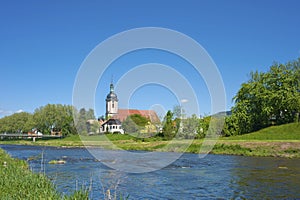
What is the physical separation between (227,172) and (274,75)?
5250 centimetres

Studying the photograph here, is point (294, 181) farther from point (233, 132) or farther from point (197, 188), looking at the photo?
point (233, 132)

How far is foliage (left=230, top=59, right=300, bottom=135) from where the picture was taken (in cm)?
6844

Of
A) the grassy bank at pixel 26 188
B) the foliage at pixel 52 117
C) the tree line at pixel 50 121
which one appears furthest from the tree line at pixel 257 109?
the grassy bank at pixel 26 188

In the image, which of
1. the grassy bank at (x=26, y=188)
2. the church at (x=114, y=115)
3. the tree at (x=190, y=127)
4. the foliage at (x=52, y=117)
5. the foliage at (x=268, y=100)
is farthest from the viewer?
the church at (x=114, y=115)

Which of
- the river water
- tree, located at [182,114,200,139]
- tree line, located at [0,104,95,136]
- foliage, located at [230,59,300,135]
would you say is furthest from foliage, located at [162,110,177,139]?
the river water

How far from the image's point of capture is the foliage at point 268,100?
225ft

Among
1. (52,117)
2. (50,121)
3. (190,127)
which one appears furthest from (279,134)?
(50,121)

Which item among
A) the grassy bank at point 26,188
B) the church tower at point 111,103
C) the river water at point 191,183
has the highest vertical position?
the church tower at point 111,103

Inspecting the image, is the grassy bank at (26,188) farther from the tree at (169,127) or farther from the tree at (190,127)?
the tree at (190,127)

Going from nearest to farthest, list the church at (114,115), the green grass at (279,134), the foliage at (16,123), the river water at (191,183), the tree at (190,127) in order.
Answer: the river water at (191,183) < the green grass at (279,134) < the tree at (190,127) < the church at (114,115) < the foliage at (16,123)

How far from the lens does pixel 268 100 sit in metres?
70.8

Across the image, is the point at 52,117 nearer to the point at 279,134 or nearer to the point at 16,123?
the point at 16,123

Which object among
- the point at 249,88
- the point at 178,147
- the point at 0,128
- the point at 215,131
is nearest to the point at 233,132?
the point at 215,131

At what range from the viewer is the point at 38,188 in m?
13.2
